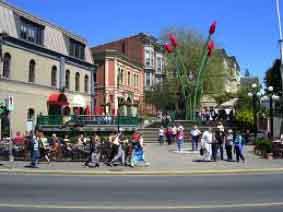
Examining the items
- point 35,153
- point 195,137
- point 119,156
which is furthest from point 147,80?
point 35,153

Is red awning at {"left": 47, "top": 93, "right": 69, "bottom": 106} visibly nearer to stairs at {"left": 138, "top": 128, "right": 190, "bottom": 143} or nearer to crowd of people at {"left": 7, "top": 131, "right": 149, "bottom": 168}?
stairs at {"left": 138, "top": 128, "right": 190, "bottom": 143}

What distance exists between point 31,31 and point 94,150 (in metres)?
22.6

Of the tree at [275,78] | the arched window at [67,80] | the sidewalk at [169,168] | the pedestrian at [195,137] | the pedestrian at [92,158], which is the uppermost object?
the tree at [275,78]

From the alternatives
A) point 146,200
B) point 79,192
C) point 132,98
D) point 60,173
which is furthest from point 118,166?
point 132,98

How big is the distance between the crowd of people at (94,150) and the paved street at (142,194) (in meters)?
→ 4.13

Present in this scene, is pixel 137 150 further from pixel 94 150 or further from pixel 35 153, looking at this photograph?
pixel 35 153

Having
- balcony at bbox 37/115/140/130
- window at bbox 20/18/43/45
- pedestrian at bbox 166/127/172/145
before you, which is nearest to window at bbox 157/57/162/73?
window at bbox 20/18/43/45

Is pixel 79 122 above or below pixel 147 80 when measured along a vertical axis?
below

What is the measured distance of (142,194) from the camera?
13539 millimetres

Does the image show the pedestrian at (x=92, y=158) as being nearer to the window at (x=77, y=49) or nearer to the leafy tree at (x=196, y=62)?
the window at (x=77, y=49)

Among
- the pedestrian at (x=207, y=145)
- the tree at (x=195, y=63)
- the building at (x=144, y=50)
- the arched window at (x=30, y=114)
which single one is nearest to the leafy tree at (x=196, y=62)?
the tree at (x=195, y=63)

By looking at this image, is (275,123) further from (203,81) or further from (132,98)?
(132,98)

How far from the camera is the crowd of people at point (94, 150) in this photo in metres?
22.7

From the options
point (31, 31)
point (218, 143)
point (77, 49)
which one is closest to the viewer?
point (218, 143)
